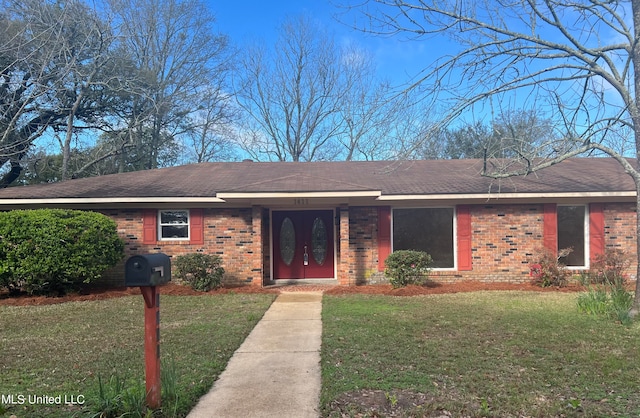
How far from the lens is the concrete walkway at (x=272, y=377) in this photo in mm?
3887

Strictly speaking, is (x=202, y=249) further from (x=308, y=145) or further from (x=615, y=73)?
(x=308, y=145)

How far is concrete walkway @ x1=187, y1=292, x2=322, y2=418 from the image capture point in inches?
153

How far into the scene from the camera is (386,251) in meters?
11.9

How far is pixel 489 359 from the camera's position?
523cm

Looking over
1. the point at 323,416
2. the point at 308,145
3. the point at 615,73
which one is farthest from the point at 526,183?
the point at 308,145

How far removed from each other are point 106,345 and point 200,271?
4823mm

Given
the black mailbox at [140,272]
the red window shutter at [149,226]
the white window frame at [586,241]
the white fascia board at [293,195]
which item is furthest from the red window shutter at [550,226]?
the black mailbox at [140,272]

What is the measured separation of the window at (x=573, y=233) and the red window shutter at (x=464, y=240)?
94.8 inches

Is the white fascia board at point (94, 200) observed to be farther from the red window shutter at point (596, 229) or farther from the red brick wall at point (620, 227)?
the red brick wall at point (620, 227)

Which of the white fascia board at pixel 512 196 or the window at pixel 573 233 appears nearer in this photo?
the white fascia board at pixel 512 196

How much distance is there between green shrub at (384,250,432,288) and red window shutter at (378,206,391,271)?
1006 mm

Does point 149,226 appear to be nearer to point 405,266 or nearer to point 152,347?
point 405,266

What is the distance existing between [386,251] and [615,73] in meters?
6.43

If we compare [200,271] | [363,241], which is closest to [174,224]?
[200,271]
